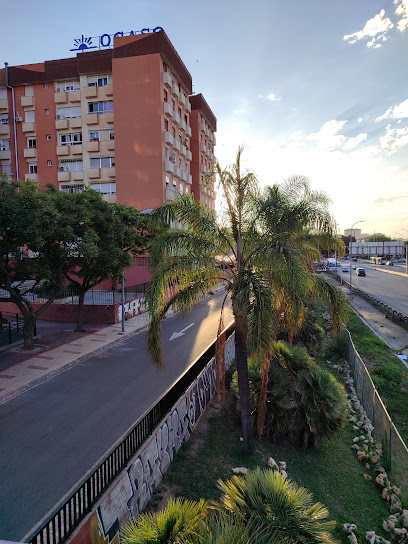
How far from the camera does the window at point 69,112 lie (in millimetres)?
35844

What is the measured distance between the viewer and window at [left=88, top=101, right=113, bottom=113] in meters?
34.9

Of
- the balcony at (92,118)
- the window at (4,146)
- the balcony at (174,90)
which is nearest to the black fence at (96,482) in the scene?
the balcony at (92,118)

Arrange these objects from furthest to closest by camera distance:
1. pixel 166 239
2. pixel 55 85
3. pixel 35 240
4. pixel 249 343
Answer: pixel 55 85 → pixel 35 240 → pixel 166 239 → pixel 249 343

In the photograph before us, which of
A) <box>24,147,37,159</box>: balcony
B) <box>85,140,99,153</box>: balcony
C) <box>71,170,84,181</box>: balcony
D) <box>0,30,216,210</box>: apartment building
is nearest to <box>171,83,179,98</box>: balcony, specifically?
<box>0,30,216,210</box>: apartment building

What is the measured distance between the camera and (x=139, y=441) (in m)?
7.11

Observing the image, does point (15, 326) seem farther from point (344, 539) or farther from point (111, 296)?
point (344, 539)

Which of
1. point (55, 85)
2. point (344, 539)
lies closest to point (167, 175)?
point (55, 85)

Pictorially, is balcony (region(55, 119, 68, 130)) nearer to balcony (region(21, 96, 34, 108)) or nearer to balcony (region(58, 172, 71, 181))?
balcony (region(21, 96, 34, 108))

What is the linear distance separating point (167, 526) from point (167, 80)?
38.1 m

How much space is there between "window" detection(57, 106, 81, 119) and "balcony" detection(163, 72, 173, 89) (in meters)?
9.62

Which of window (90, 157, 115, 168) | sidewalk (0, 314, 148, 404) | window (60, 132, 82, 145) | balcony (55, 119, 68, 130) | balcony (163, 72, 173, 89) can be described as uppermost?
balcony (163, 72, 173, 89)

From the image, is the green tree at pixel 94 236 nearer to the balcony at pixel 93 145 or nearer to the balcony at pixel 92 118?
the balcony at pixel 93 145

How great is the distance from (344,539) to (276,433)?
3457mm

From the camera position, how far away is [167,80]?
34.4 m
